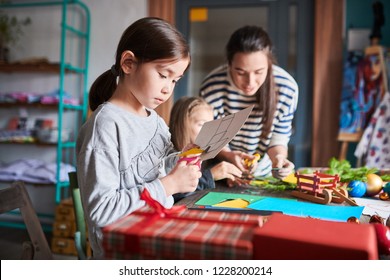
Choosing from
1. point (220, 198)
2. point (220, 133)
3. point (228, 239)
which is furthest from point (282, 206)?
point (228, 239)

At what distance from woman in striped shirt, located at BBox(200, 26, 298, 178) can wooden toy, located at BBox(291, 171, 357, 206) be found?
0.21 metres

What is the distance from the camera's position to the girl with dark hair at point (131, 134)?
0.77 meters

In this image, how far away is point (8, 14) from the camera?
3.52 m

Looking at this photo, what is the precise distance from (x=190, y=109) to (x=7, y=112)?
2.53 m

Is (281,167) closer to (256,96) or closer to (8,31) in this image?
(256,96)

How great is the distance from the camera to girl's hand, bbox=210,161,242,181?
4.41 feet

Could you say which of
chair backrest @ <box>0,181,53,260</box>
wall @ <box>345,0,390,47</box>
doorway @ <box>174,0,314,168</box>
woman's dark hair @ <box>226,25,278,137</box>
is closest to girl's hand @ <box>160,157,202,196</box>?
chair backrest @ <box>0,181,53,260</box>

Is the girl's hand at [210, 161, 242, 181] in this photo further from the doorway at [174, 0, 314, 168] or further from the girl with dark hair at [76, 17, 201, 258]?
the doorway at [174, 0, 314, 168]

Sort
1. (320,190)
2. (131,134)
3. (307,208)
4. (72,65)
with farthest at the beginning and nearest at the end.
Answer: (72,65)
(320,190)
(307,208)
(131,134)

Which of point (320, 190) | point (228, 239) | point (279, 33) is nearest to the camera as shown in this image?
point (228, 239)

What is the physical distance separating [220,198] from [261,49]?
0.67m

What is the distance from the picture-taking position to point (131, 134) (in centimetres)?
91
